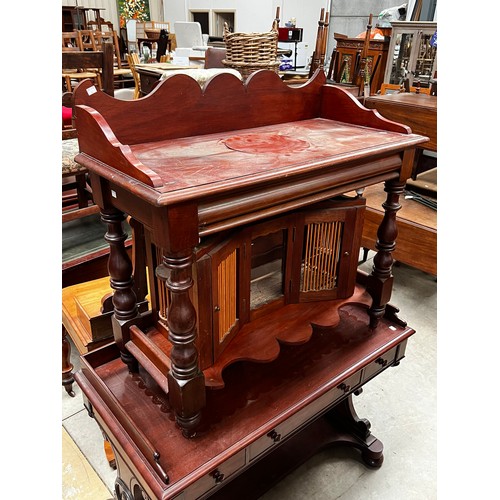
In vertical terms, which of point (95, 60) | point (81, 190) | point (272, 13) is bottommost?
point (81, 190)

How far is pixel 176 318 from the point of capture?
3.03 feet

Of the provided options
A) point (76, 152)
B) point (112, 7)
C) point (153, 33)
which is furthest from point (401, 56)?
point (112, 7)

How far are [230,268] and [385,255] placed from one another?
0.57m

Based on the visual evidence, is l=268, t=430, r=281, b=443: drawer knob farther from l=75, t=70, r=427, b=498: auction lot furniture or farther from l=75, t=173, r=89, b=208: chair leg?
l=75, t=173, r=89, b=208: chair leg

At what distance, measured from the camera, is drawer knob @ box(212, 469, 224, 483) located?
105cm

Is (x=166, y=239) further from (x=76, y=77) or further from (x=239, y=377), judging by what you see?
(x=76, y=77)

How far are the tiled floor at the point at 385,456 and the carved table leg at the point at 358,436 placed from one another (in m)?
0.06

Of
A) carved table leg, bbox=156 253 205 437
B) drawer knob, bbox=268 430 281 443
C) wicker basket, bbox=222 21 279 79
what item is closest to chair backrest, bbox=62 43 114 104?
wicker basket, bbox=222 21 279 79

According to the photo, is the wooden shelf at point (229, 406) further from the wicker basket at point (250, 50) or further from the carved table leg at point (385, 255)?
the wicker basket at point (250, 50)

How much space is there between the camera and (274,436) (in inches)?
46.5

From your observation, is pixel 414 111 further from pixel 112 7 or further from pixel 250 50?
pixel 112 7

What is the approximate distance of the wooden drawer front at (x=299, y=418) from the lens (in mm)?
1147

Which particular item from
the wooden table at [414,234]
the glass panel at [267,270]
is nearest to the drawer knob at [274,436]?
the glass panel at [267,270]

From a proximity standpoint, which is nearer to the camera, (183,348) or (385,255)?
(183,348)
